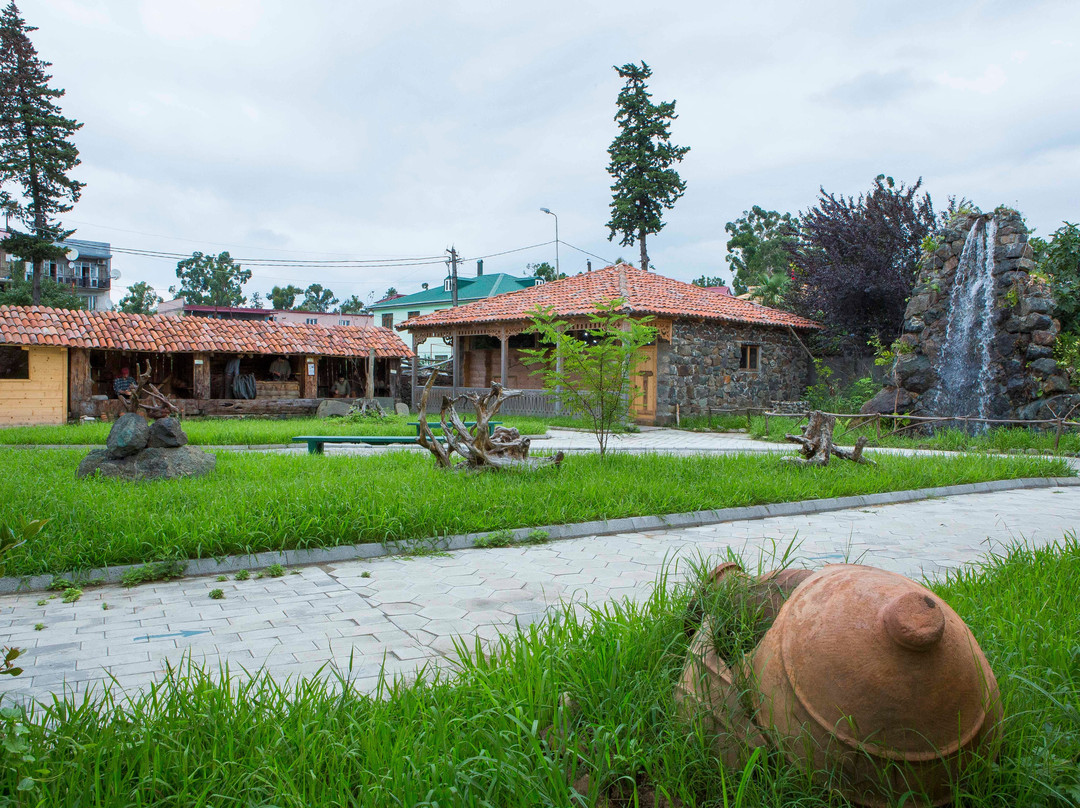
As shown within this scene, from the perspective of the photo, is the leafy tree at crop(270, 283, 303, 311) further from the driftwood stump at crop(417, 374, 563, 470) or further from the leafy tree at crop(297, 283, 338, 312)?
the driftwood stump at crop(417, 374, 563, 470)

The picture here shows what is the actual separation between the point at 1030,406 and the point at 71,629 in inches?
666

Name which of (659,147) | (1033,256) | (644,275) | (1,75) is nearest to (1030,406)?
(1033,256)

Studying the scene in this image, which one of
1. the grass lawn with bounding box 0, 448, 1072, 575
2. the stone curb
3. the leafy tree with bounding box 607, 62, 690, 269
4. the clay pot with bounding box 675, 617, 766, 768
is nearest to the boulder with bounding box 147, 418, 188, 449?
the grass lawn with bounding box 0, 448, 1072, 575

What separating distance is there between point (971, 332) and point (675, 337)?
7011 mm

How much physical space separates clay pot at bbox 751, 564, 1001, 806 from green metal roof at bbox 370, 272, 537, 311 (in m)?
45.1

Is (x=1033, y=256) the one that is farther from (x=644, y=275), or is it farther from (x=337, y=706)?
(x=337, y=706)

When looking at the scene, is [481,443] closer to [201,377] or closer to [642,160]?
[201,377]

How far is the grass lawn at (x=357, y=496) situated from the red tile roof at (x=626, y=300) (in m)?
10.3

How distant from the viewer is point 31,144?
1079 inches

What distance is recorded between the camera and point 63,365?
19234mm

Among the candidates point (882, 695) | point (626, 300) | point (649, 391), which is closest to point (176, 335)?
point (626, 300)

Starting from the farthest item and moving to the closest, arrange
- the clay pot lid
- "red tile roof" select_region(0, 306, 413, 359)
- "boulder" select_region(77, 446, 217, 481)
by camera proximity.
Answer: "red tile roof" select_region(0, 306, 413, 359) < "boulder" select_region(77, 446, 217, 481) < the clay pot lid

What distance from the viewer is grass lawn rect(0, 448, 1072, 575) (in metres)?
5.04

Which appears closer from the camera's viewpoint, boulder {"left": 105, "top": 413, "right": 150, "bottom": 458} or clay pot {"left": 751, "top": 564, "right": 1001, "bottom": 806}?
clay pot {"left": 751, "top": 564, "right": 1001, "bottom": 806}
